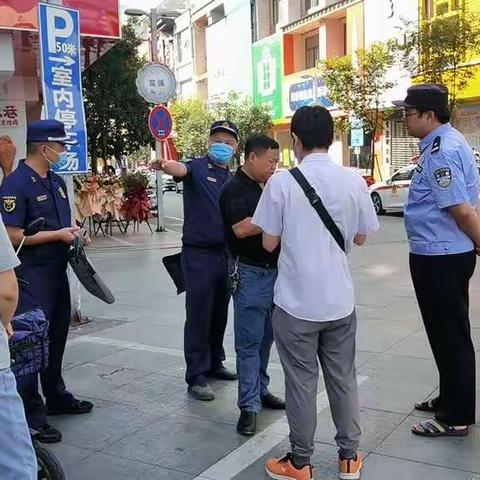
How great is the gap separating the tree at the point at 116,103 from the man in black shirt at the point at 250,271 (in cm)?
1557

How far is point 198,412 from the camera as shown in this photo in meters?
4.27

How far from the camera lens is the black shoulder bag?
309 cm

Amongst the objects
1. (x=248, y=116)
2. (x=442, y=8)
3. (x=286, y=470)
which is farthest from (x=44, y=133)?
(x=248, y=116)

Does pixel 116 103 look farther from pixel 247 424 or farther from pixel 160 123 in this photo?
pixel 247 424

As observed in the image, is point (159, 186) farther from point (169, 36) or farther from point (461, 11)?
point (169, 36)

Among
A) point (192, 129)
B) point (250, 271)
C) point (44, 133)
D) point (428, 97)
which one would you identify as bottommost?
point (250, 271)

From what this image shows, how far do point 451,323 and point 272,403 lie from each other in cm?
122

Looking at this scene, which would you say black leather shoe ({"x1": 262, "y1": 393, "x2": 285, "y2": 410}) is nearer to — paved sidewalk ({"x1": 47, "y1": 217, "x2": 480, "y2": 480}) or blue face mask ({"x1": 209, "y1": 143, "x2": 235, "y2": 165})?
paved sidewalk ({"x1": 47, "y1": 217, "x2": 480, "y2": 480})

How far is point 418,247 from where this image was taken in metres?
3.78

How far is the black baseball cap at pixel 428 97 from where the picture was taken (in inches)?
147

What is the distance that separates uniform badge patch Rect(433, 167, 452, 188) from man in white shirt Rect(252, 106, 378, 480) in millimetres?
531

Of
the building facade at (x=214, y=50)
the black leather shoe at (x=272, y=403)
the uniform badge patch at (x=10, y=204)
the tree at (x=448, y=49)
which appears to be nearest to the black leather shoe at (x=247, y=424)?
the black leather shoe at (x=272, y=403)

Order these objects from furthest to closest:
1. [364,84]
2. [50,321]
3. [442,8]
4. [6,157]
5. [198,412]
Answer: [364,84] → [442,8] → [6,157] → [198,412] → [50,321]

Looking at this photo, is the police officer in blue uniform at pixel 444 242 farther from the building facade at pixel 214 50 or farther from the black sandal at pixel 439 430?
the building facade at pixel 214 50
